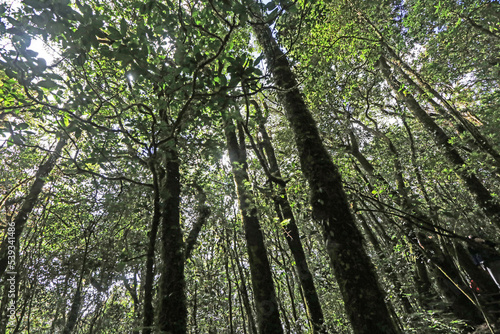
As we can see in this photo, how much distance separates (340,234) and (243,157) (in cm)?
392

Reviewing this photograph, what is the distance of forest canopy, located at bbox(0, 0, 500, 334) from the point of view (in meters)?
2.63

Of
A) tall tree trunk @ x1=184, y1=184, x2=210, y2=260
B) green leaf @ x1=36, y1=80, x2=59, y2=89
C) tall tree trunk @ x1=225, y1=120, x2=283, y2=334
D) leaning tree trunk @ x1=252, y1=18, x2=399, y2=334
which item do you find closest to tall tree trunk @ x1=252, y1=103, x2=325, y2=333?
tall tree trunk @ x1=225, y1=120, x2=283, y2=334

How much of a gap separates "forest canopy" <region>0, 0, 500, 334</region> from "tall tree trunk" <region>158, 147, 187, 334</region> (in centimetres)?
3

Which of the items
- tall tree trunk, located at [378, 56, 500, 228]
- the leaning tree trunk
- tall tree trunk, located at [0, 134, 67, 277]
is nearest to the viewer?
the leaning tree trunk

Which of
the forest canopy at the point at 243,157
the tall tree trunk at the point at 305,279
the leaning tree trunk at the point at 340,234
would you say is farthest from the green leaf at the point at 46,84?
the tall tree trunk at the point at 305,279

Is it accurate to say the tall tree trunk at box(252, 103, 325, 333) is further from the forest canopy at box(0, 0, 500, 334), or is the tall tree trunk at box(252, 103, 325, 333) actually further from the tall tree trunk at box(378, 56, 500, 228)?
the tall tree trunk at box(378, 56, 500, 228)

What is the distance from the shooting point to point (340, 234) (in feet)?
7.85

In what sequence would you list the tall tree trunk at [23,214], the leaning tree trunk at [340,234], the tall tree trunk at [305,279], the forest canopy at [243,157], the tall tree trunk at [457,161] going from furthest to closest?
the tall tree trunk at [457,161] < the tall tree trunk at [23,214] < the tall tree trunk at [305,279] < the forest canopy at [243,157] < the leaning tree trunk at [340,234]

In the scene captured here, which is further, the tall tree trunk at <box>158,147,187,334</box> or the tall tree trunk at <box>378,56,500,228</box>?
the tall tree trunk at <box>378,56,500,228</box>

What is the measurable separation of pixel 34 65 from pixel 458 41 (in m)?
10.5

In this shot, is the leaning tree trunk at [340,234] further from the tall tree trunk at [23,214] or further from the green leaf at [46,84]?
the tall tree trunk at [23,214]

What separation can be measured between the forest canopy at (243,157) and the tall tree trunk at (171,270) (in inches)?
1.1

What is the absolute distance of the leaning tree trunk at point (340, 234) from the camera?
6.70ft

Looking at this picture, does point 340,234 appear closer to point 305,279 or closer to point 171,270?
point 171,270
